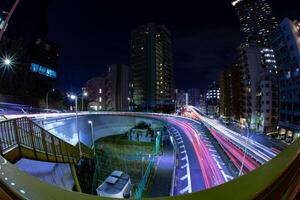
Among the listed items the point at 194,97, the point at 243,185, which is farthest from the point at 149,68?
the point at 194,97

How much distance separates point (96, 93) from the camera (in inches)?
1161

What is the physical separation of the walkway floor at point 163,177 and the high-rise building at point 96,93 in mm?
18286

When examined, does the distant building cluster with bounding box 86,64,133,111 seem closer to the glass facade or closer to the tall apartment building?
the glass facade

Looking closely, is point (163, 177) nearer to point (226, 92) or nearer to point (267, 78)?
point (267, 78)

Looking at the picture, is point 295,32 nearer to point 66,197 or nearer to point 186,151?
point 66,197

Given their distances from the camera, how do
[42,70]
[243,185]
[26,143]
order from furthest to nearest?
[42,70], [26,143], [243,185]

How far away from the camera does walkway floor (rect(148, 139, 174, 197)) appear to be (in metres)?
7.20

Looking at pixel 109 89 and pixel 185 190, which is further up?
pixel 109 89

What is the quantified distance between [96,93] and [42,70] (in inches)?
377

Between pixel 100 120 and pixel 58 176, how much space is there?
44.1 ft

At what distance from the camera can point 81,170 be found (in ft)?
27.7

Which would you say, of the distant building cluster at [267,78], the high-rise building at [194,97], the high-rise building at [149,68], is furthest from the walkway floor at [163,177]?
the high-rise building at [194,97]

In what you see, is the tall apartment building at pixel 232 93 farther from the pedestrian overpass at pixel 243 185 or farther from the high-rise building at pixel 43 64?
the pedestrian overpass at pixel 243 185

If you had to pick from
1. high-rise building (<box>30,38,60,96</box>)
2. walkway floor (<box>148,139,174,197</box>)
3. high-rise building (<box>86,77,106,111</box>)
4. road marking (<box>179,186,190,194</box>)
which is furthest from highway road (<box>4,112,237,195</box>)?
high-rise building (<box>86,77,106,111</box>)
